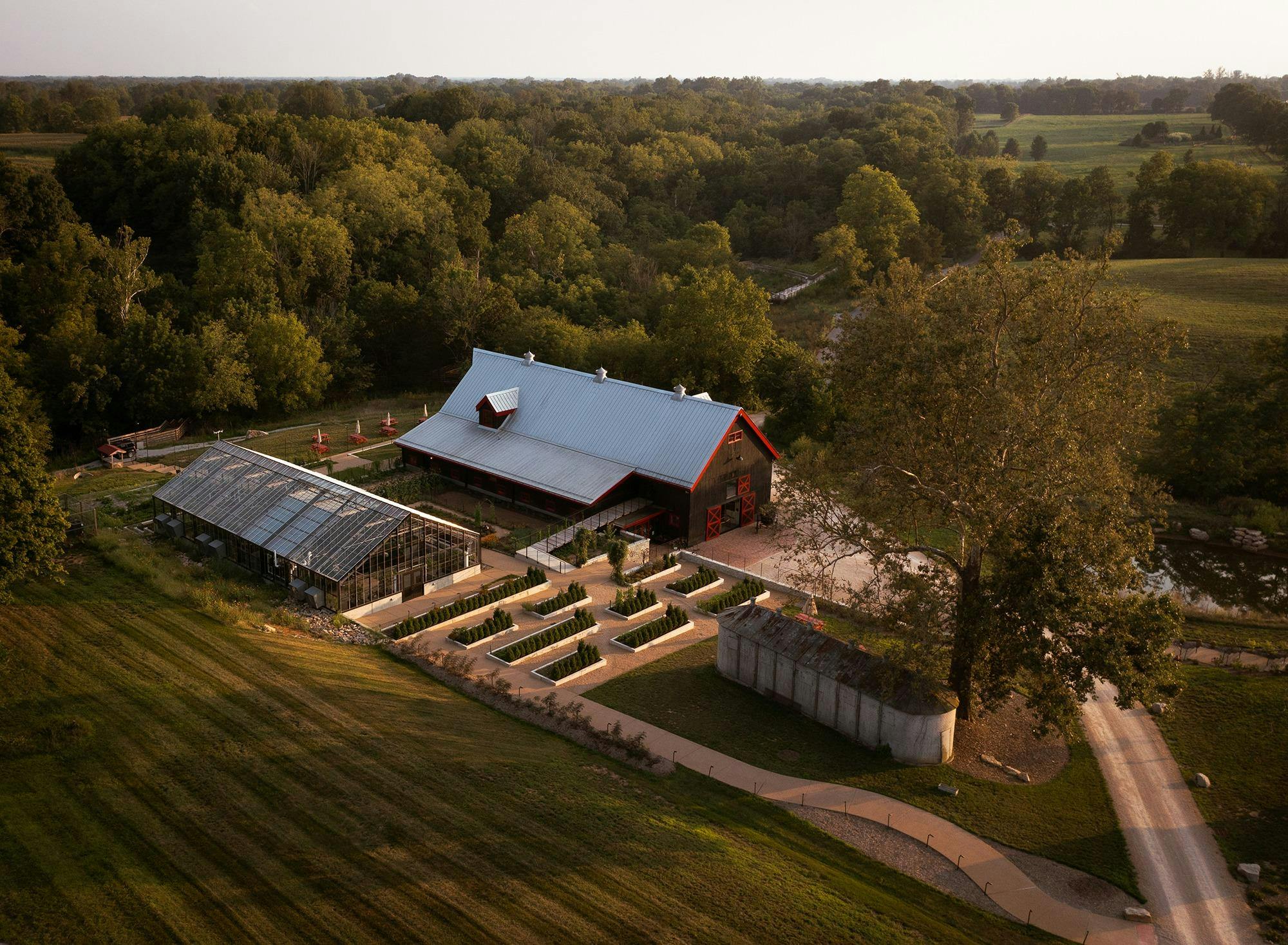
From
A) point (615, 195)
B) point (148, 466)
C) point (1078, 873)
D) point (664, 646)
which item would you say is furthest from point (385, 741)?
point (615, 195)

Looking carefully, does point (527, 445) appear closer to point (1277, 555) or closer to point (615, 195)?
point (1277, 555)

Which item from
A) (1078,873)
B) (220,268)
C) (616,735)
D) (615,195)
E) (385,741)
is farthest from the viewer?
(615,195)

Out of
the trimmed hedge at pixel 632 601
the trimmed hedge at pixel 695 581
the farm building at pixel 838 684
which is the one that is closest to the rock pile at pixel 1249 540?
the farm building at pixel 838 684

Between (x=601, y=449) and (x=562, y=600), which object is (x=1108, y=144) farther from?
(x=562, y=600)

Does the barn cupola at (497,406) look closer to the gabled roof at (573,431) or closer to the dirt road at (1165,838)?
the gabled roof at (573,431)

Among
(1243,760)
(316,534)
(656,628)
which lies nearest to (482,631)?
(656,628)

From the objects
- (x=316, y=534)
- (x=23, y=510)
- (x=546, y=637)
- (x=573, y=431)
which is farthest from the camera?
(x=573, y=431)
